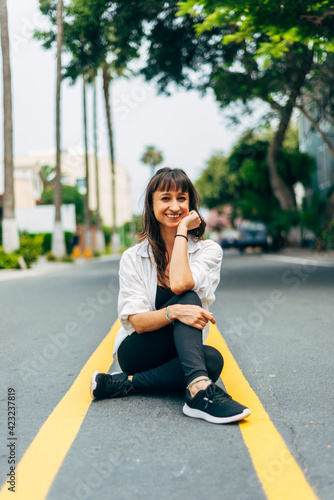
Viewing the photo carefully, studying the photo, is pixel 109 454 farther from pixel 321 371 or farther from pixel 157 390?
pixel 321 371

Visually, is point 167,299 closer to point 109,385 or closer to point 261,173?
point 109,385

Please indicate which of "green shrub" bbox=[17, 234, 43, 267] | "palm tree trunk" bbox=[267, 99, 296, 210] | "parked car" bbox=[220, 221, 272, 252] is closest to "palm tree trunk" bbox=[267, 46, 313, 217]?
"palm tree trunk" bbox=[267, 99, 296, 210]

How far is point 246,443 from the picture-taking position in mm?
2875

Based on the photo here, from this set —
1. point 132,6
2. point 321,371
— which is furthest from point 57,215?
point 321,371

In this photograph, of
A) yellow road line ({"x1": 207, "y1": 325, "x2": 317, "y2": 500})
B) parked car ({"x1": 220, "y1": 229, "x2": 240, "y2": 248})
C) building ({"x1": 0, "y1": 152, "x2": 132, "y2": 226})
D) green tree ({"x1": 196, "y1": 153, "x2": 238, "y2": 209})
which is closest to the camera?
yellow road line ({"x1": 207, "y1": 325, "x2": 317, "y2": 500})

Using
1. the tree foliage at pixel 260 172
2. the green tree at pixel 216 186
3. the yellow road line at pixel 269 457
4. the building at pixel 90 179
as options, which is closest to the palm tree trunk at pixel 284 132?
the tree foliage at pixel 260 172

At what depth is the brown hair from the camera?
3.79 meters

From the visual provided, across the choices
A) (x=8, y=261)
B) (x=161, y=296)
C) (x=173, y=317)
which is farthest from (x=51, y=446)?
(x=8, y=261)

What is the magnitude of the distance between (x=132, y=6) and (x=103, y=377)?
11594mm

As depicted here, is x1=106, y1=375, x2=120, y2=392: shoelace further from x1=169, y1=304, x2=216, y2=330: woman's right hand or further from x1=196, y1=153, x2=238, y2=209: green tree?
x1=196, y1=153, x2=238, y2=209: green tree

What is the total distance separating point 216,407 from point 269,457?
1.69 ft

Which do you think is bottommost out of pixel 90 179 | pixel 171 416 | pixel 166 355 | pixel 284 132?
pixel 90 179

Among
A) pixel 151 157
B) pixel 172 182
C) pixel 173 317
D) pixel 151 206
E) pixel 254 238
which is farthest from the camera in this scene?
pixel 151 157

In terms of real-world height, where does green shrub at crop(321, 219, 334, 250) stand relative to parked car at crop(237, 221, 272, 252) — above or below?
above
